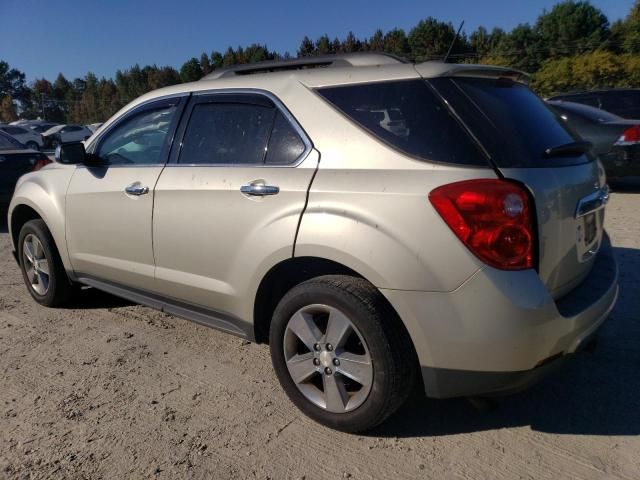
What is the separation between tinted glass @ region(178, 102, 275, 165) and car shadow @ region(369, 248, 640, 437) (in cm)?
158

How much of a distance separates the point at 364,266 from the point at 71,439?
167cm

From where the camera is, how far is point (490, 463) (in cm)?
242

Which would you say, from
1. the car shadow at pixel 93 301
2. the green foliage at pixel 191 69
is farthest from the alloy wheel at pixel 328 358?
the green foliage at pixel 191 69

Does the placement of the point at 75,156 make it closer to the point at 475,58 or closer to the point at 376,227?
the point at 376,227

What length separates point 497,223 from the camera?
2223 mm

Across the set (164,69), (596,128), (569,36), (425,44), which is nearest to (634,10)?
(569,36)

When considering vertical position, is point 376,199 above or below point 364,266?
above

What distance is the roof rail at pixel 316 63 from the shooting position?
2861 millimetres

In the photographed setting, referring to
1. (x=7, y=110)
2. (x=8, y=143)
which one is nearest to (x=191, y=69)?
(x=7, y=110)

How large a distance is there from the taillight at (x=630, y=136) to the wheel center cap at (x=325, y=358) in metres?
7.50

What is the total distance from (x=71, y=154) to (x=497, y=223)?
3.05m

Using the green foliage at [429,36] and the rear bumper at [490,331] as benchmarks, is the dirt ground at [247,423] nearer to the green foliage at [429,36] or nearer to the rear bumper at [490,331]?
the rear bumper at [490,331]

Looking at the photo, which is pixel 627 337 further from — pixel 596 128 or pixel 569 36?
pixel 569 36

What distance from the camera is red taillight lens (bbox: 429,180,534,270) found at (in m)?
2.22
